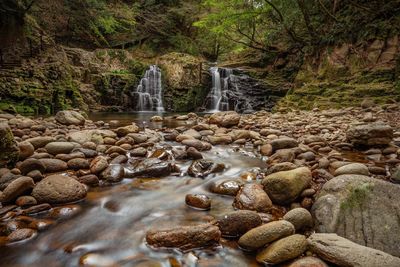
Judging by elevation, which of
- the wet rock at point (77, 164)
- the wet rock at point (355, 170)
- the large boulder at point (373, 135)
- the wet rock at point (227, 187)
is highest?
the large boulder at point (373, 135)

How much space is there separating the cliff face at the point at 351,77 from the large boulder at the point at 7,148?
29.1ft

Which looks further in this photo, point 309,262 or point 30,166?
point 30,166

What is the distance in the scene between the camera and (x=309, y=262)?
1.81 metres

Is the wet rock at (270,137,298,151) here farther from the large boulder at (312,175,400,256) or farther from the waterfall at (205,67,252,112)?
the waterfall at (205,67,252,112)

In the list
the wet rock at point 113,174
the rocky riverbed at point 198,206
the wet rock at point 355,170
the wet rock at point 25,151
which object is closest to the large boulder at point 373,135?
the rocky riverbed at point 198,206

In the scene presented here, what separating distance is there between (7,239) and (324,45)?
1172 cm

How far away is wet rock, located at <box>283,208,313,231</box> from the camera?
90.5 inches

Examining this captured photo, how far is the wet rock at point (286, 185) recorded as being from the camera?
2.78m

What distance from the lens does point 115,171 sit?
11.8 ft

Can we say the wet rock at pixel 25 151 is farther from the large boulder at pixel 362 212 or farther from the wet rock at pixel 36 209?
the large boulder at pixel 362 212

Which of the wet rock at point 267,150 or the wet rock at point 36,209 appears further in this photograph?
the wet rock at point 267,150

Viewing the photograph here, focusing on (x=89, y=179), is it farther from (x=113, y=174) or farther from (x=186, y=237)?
(x=186, y=237)

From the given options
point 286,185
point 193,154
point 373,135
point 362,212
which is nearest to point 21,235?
point 286,185

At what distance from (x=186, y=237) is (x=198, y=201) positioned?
688 mm
